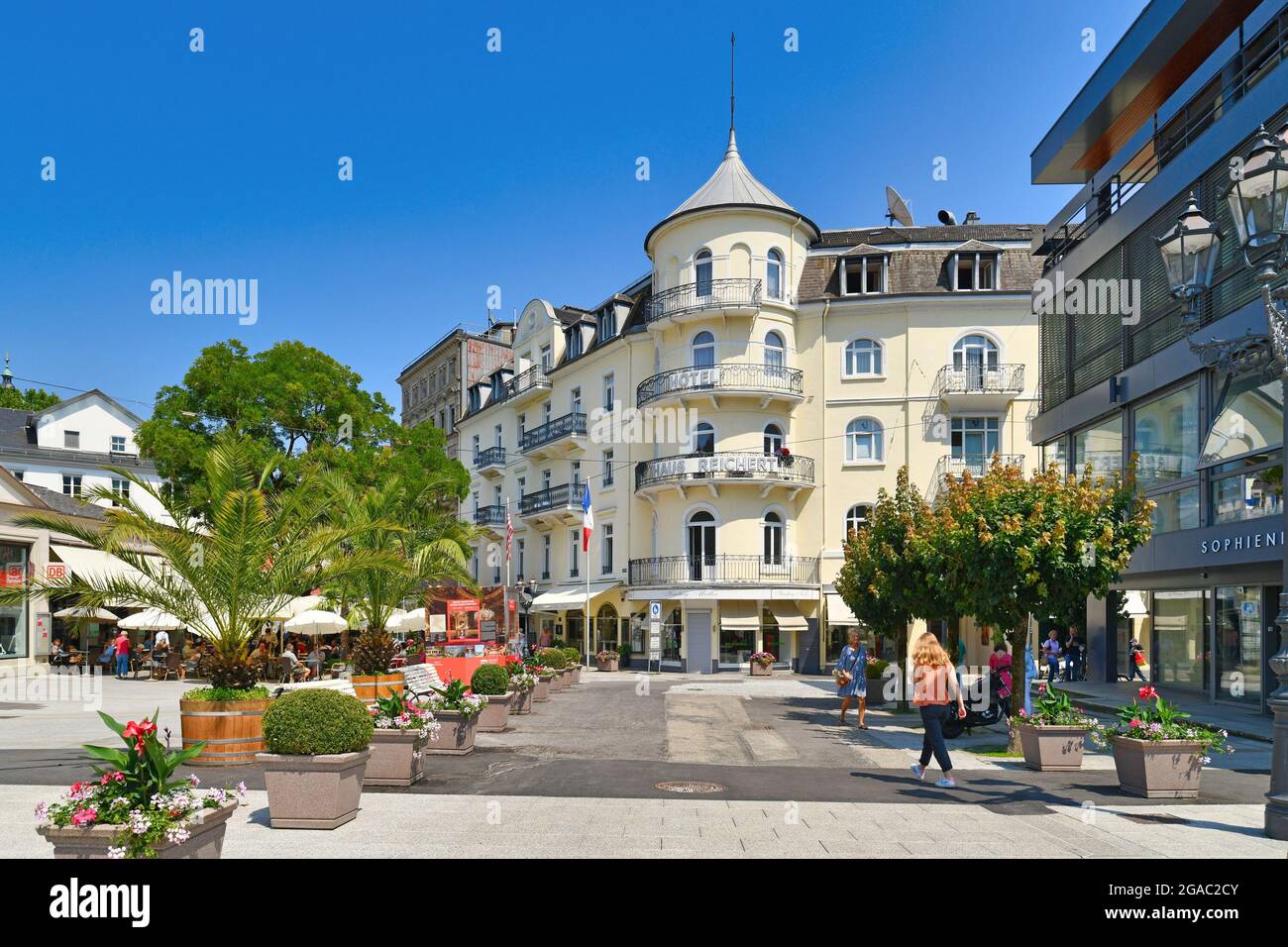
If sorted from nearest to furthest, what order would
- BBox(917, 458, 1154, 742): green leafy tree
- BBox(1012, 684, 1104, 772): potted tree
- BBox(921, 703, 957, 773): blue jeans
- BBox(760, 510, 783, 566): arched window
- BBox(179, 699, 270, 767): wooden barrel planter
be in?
1. BBox(921, 703, 957, 773): blue jeans
2. BBox(1012, 684, 1104, 772): potted tree
3. BBox(179, 699, 270, 767): wooden barrel planter
4. BBox(917, 458, 1154, 742): green leafy tree
5. BBox(760, 510, 783, 566): arched window

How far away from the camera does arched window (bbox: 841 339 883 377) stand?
37281 mm

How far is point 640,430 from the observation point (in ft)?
131

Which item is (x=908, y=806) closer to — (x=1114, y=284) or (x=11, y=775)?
(x=11, y=775)

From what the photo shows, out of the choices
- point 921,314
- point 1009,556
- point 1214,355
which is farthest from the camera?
point 921,314

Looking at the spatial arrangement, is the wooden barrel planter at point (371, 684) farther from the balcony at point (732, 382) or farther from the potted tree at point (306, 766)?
the balcony at point (732, 382)

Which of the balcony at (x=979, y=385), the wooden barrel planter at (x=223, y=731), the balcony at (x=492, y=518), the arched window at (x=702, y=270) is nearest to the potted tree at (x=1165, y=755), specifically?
the wooden barrel planter at (x=223, y=731)

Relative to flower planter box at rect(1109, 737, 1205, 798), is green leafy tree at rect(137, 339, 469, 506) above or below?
above

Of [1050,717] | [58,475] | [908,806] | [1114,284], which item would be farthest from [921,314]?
[58,475]

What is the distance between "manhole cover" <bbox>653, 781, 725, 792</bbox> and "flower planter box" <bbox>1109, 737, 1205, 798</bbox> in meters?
4.58

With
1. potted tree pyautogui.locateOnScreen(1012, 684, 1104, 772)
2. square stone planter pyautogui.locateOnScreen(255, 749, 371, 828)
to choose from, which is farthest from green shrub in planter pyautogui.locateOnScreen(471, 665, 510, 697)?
potted tree pyautogui.locateOnScreen(1012, 684, 1104, 772)

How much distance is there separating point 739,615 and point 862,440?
8.02m

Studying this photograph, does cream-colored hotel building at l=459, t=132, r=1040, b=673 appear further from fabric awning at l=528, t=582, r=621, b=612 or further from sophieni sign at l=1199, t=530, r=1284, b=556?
sophieni sign at l=1199, t=530, r=1284, b=556
